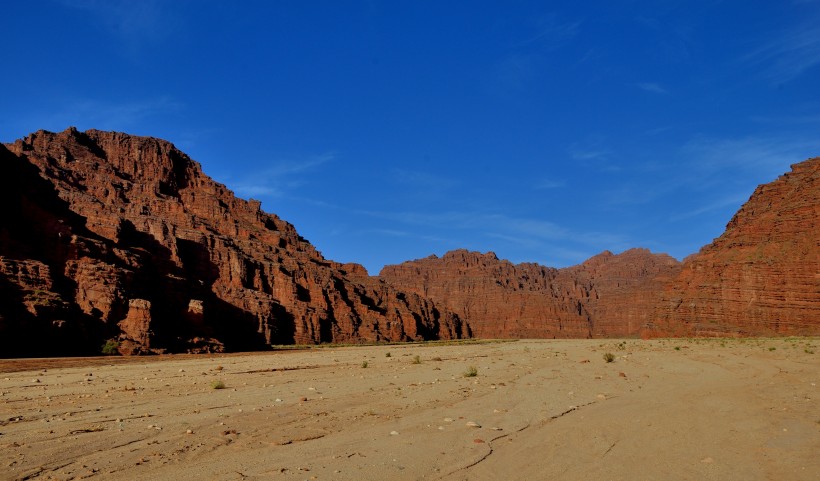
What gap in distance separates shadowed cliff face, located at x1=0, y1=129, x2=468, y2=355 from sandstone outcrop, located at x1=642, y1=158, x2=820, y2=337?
54.1m

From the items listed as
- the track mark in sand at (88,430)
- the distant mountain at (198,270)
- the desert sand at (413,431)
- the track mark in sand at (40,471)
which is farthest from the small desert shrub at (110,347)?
the track mark in sand at (40,471)

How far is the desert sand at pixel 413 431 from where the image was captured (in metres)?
6.50

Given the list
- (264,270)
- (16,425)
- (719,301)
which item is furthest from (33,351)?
(719,301)

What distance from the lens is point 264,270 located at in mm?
99812

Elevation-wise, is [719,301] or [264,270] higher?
[264,270]

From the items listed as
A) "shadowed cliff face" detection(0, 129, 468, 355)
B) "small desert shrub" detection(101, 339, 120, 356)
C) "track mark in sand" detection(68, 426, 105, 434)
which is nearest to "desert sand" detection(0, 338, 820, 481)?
"track mark in sand" detection(68, 426, 105, 434)

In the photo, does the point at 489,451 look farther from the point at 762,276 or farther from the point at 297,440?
the point at 762,276

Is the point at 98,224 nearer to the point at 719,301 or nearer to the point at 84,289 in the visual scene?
the point at 84,289

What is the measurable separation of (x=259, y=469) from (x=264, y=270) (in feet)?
317

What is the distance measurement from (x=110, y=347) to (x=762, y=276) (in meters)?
87.0

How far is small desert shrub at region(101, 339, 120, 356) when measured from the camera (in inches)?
1357

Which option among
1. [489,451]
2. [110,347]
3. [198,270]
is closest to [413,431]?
[489,451]

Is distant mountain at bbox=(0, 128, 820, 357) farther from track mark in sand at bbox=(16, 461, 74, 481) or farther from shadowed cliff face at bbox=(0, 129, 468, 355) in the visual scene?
track mark in sand at bbox=(16, 461, 74, 481)

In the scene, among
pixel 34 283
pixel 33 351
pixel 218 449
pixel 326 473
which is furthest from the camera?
pixel 34 283
